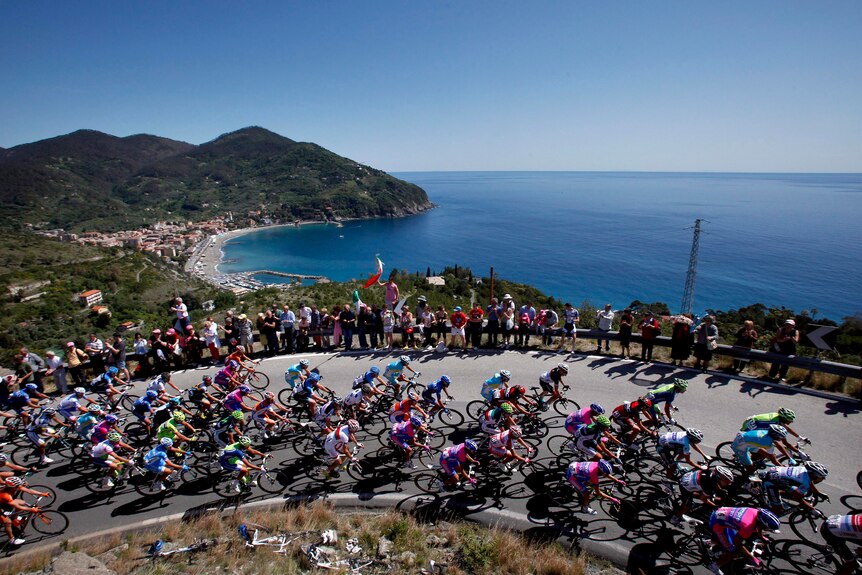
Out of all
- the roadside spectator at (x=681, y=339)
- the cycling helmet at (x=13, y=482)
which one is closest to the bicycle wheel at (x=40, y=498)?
the cycling helmet at (x=13, y=482)

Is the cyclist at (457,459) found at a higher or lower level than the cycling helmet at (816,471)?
lower

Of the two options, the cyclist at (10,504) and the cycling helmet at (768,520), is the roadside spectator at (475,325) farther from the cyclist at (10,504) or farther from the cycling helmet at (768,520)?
the cyclist at (10,504)

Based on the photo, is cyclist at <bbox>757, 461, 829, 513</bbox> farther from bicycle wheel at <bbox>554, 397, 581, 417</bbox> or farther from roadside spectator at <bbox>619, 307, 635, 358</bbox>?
roadside spectator at <bbox>619, 307, 635, 358</bbox>

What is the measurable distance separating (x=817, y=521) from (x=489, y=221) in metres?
182

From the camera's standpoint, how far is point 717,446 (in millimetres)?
8562

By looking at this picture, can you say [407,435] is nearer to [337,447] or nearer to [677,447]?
[337,447]

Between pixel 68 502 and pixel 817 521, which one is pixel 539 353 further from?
pixel 68 502

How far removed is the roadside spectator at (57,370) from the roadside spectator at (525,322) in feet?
48.4

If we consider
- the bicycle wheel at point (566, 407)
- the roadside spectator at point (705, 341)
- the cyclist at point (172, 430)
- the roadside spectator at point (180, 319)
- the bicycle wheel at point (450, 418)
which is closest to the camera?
the cyclist at point (172, 430)

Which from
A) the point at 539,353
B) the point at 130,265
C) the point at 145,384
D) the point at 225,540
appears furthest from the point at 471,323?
the point at 130,265

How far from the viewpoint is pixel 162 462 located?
7898 mm

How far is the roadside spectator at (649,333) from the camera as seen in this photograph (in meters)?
13.1

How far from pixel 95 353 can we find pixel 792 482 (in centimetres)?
1779

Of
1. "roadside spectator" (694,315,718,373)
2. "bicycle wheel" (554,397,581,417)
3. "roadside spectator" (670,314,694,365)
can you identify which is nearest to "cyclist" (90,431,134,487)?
"bicycle wheel" (554,397,581,417)
